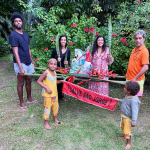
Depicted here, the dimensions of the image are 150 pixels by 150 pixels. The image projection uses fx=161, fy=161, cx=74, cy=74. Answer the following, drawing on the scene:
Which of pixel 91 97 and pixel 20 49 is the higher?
pixel 20 49

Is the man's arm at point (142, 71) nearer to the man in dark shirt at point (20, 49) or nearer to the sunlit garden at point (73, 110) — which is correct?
the sunlit garden at point (73, 110)

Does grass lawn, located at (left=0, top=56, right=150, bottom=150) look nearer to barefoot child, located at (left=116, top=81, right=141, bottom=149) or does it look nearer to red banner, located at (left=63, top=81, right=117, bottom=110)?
barefoot child, located at (left=116, top=81, right=141, bottom=149)

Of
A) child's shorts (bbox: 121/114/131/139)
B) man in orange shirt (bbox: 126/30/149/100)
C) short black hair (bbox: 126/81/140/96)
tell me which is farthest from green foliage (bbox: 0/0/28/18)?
child's shorts (bbox: 121/114/131/139)

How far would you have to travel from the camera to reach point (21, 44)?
10.4 feet

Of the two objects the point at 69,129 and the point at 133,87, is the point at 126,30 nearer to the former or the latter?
the point at 133,87

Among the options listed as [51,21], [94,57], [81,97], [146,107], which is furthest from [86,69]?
[51,21]

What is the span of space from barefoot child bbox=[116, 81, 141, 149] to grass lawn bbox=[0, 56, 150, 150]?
0.34 metres

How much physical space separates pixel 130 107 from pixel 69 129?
3.80 feet

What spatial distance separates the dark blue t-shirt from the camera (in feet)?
10.1

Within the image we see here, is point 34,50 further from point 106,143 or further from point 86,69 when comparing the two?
point 106,143

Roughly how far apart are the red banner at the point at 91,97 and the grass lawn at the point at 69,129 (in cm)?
52

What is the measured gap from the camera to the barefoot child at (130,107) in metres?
2.10

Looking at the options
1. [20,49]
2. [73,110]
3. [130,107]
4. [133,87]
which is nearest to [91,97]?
[130,107]

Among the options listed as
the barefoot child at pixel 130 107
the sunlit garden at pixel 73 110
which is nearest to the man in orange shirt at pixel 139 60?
the sunlit garden at pixel 73 110
